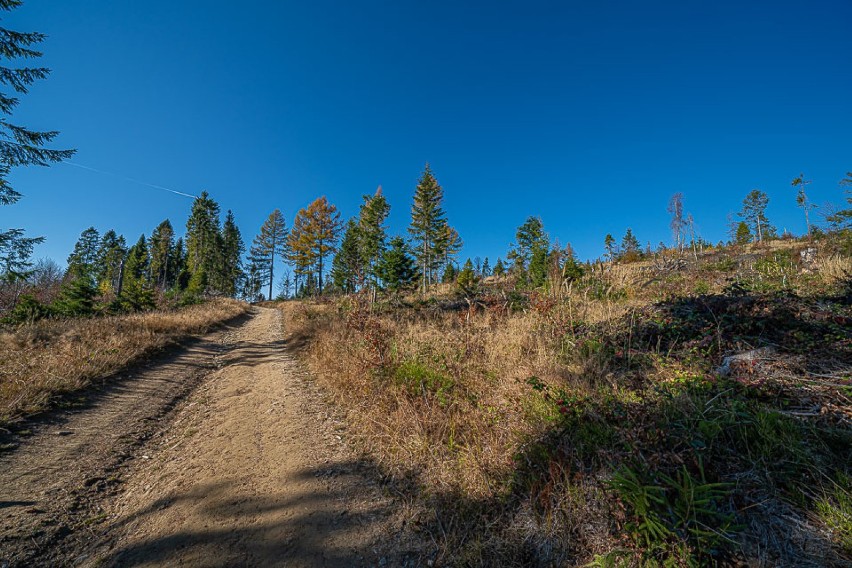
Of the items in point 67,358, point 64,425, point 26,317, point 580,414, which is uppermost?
point 26,317

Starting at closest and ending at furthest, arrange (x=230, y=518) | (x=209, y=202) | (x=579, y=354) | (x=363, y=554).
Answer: (x=363, y=554), (x=230, y=518), (x=579, y=354), (x=209, y=202)

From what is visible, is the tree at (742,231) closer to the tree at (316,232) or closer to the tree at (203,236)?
the tree at (316,232)

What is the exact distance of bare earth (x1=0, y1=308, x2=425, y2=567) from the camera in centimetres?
240

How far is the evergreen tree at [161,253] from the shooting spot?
136ft

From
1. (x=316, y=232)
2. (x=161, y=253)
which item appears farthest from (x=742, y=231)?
(x=161, y=253)

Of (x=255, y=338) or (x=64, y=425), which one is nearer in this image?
(x=64, y=425)

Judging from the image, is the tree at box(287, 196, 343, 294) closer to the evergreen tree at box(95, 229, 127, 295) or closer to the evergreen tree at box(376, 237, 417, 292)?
the evergreen tree at box(376, 237, 417, 292)

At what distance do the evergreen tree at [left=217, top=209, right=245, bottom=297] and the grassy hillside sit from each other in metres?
44.5

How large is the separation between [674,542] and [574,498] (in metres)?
0.62

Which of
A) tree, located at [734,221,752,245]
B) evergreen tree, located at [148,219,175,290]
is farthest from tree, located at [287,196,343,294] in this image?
tree, located at [734,221,752,245]

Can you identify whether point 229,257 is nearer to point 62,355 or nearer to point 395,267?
point 395,267

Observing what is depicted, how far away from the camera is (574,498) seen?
2.22 m

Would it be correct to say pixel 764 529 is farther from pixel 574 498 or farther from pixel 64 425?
pixel 64 425

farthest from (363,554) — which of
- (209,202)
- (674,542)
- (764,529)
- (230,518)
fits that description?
(209,202)
